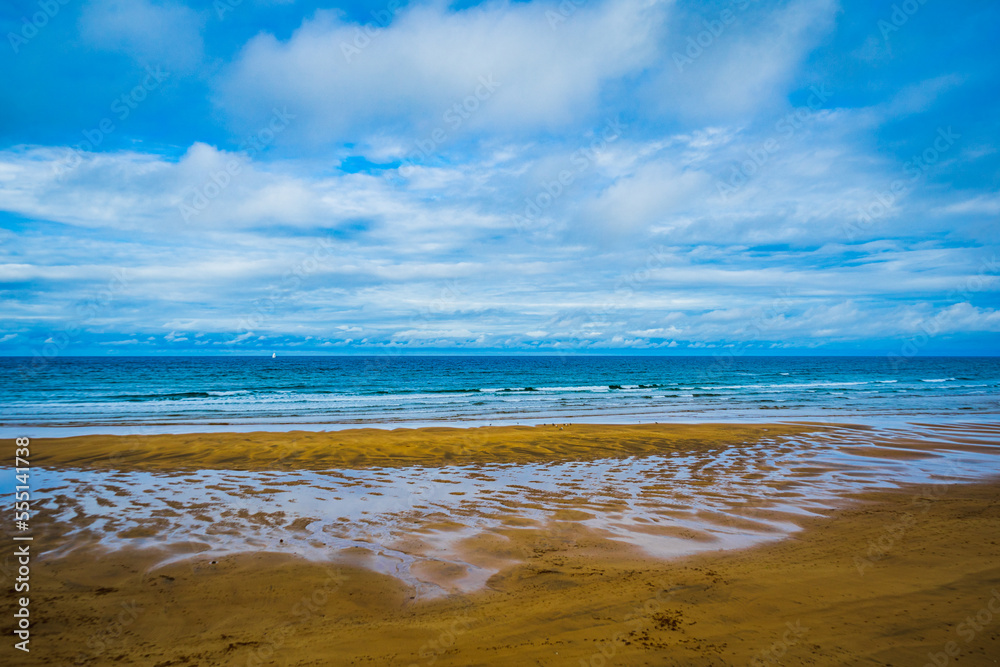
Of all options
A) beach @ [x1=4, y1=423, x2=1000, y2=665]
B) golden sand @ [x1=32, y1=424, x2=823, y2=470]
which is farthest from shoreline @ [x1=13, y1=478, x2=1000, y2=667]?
golden sand @ [x1=32, y1=424, x2=823, y2=470]

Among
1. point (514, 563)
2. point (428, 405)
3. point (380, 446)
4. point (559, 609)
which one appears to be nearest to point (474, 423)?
point (380, 446)

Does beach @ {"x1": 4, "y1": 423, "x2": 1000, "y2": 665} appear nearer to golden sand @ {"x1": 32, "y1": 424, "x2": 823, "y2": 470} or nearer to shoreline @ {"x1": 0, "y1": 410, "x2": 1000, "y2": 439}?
golden sand @ {"x1": 32, "y1": 424, "x2": 823, "y2": 470}

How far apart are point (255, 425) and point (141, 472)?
35.1 ft

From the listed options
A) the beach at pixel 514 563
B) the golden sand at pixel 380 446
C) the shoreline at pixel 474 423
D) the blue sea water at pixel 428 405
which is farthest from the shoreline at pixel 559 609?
the blue sea water at pixel 428 405

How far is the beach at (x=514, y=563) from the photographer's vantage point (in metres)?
5.05

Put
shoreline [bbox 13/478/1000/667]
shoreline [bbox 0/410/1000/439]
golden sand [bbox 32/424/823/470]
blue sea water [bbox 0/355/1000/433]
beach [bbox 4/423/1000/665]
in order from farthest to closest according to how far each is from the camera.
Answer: blue sea water [bbox 0/355/1000/433] → shoreline [bbox 0/410/1000/439] → golden sand [bbox 32/424/823/470] → beach [bbox 4/423/1000/665] → shoreline [bbox 13/478/1000/667]

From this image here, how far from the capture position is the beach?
505cm

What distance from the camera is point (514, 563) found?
7.06 m

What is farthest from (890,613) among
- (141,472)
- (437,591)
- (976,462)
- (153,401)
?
(153,401)

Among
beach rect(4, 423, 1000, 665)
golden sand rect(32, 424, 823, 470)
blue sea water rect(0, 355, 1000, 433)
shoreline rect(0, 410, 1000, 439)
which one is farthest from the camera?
blue sea water rect(0, 355, 1000, 433)

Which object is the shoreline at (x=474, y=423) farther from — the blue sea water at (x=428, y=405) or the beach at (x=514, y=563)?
the beach at (x=514, y=563)

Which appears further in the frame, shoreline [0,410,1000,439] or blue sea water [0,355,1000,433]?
blue sea water [0,355,1000,433]

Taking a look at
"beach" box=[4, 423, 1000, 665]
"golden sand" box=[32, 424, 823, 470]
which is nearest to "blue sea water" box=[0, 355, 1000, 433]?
"golden sand" box=[32, 424, 823, 470]

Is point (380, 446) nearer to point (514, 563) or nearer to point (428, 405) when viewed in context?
point (514, 563)
